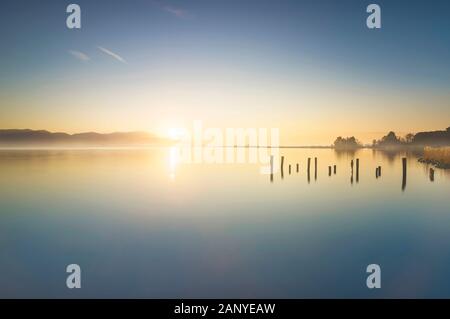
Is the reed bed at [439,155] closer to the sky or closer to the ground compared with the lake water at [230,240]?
closer to the sky

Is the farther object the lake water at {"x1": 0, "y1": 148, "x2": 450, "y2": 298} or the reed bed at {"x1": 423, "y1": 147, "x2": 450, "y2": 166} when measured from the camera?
the reed bed at {"x1": 423, "y1": 147, "x2": 450, "y2": 166}

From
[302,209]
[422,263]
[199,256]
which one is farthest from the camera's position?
[302,209]

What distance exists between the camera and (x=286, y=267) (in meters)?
11.6

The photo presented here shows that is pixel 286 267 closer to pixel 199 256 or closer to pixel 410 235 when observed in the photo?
pixel 199 256

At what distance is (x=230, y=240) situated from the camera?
14180 millimetres

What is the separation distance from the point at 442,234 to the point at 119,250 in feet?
41.1

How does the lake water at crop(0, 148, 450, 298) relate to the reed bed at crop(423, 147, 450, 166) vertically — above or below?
below

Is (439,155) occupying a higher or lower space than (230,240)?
higher

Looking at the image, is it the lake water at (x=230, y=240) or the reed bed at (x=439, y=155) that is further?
the reed bed at (x=439, y=155)

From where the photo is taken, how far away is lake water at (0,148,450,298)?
10664mm

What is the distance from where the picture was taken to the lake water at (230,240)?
10664 mm

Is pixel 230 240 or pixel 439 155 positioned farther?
pixel 439 155
